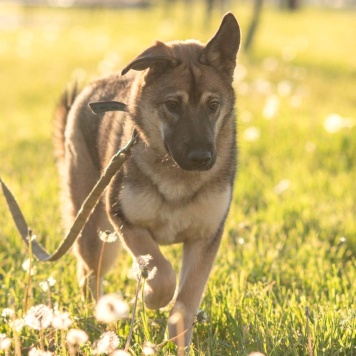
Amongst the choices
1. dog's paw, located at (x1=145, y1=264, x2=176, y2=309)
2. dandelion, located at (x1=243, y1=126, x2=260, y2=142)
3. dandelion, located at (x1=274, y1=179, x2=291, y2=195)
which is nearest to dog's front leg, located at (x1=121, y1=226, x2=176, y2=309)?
dog's paw, located at (x1=145, y1=264, x2=176, y2=309)

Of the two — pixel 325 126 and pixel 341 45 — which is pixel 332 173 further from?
pixel 341 45

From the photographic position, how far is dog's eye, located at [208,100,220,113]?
4137 millimetres

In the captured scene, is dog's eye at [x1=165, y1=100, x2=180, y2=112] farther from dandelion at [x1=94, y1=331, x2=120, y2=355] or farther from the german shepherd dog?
dandelion at [x1=94, y1=331, x2=120, y2=355]

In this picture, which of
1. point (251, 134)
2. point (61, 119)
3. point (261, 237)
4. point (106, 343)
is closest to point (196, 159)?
point (106, 343)

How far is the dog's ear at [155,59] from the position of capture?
156 inches

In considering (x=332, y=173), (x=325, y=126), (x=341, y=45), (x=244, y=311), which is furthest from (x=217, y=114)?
(x=341, y=45)

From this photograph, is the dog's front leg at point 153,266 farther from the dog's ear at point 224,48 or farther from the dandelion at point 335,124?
the dandelion at point 335,124

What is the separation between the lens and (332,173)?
7746 mm

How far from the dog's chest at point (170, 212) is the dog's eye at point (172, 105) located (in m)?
0.41

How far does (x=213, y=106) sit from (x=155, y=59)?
15.3 inches

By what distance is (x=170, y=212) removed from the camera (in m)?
4.11

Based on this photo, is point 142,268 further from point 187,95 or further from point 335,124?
point 335,124

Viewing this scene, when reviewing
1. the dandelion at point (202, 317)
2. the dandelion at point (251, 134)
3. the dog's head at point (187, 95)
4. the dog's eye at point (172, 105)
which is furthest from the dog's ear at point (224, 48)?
the dandelion at point (251, 134)

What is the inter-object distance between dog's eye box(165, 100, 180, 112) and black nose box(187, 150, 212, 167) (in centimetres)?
33
